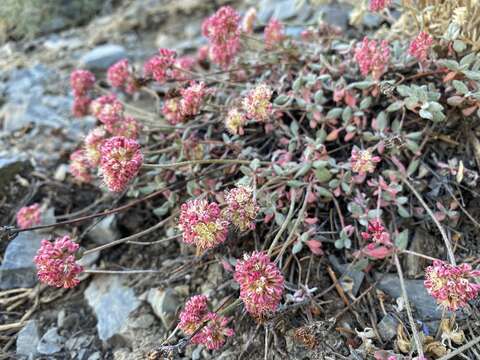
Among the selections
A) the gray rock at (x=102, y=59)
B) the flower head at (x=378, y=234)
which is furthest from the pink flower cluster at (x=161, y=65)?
the gray rock at (x=102, y=59)

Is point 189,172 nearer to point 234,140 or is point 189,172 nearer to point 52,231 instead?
point 234,140

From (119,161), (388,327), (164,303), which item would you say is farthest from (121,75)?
(388,327)

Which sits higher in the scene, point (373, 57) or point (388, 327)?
point (373, 57)

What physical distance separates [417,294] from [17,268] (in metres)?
1.83

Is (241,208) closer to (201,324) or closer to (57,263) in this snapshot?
(201,324)

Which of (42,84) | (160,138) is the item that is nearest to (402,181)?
(160,138)

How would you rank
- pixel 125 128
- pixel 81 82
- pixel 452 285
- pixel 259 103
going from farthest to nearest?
pixel 81 82 → pixel 125 128 → pixel 259 103 → pixel 452 285

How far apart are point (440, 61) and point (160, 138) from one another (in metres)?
1.45

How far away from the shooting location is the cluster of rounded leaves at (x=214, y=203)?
5.16ft

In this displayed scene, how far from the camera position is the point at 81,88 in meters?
2.64

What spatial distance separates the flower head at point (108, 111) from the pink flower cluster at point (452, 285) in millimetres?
1581

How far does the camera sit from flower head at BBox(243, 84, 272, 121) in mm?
2047

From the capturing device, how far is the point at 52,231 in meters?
2.52

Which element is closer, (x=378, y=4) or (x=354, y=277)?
(x=354, y=277)
